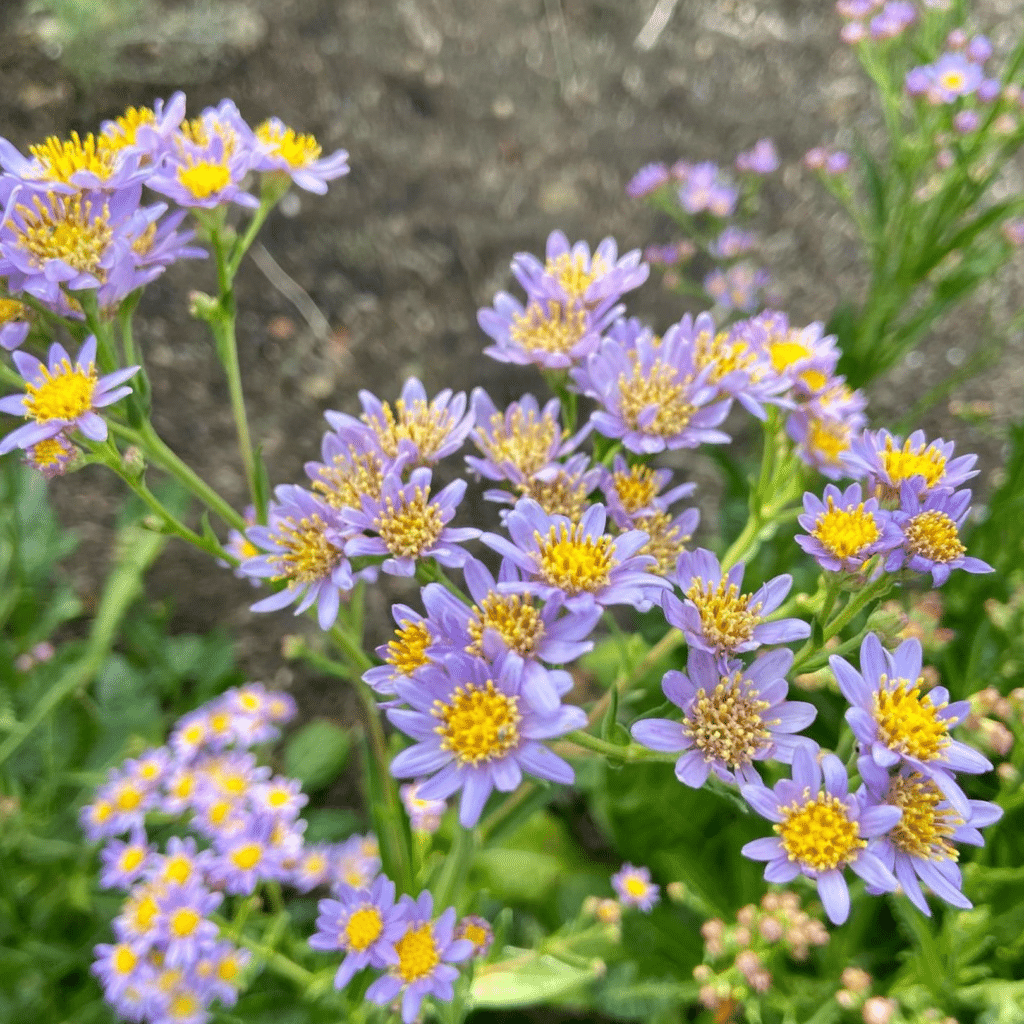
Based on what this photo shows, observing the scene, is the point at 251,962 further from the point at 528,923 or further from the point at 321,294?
the point at 321,294

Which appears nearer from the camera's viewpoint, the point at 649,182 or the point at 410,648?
the point at 410,648

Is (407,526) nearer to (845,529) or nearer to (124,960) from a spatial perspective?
(845,529)

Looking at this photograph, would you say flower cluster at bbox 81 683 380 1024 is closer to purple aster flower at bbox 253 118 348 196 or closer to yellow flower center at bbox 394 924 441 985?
yellow flower center at bbox 394 924 441 985

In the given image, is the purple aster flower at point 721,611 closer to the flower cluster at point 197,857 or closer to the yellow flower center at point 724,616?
the yellow flower center at point 724,616

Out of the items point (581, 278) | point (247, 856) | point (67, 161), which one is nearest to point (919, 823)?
point (581, 278)

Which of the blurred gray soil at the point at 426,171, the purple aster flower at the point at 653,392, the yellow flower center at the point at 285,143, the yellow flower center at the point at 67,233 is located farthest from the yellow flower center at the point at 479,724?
the blurred gray soil at the point at 426,171

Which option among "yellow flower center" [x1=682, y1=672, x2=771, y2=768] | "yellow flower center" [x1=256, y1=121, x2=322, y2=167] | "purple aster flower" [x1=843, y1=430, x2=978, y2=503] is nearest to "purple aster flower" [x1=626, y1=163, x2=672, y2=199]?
"yellow flower center" [x1=256, y1=121, x2=322, y2=167]
